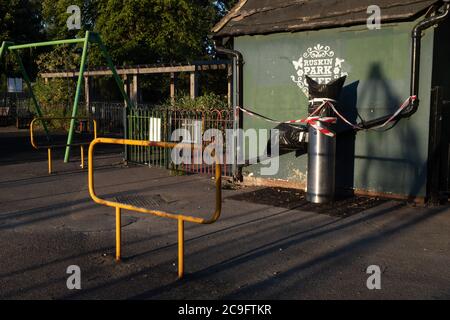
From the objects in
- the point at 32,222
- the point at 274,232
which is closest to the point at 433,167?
the point at 274,232

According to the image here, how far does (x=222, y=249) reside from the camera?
18.9 feet

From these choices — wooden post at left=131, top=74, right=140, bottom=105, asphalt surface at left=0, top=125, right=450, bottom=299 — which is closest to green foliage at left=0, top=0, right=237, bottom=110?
wooden post at left=131, top=74, right=140, bottom=105

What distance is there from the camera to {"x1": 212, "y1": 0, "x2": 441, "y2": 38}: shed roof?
7730 mm

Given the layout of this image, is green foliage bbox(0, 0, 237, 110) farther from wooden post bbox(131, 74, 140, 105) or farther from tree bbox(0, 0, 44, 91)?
tree bbox(0, 0, 44, 91)

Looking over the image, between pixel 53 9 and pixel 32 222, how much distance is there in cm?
2722

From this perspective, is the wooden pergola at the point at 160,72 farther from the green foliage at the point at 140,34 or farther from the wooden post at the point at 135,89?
the green foliage at the point at 140,34

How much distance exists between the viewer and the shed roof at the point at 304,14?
7730 millimetres

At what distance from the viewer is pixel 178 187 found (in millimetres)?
9516

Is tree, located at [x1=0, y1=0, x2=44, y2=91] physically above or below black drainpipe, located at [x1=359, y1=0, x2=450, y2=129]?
above

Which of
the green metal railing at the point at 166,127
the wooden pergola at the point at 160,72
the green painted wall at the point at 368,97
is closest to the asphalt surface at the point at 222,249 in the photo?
the green painted wall at the point at 368,97

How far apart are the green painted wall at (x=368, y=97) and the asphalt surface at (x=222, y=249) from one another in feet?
2.09

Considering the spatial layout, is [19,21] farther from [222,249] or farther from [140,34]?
[222,249]

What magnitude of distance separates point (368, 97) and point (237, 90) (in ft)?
8.56

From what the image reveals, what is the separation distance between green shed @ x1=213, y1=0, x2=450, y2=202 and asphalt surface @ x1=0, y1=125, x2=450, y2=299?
2.17 ft
